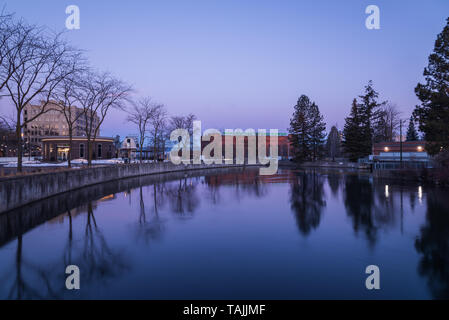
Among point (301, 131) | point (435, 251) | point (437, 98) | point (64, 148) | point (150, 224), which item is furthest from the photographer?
point (301, 131)

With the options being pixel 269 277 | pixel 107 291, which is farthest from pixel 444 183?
pixel 107 291

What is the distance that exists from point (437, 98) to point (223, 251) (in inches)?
1113

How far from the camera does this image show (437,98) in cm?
2689

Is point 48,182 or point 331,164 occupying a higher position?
point 48,182

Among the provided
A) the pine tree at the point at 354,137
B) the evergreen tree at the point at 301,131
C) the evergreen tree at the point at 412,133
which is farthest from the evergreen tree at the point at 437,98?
the evergreen tree at the point at 412,133

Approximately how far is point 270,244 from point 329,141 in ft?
398

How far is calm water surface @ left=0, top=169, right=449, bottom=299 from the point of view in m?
5.96

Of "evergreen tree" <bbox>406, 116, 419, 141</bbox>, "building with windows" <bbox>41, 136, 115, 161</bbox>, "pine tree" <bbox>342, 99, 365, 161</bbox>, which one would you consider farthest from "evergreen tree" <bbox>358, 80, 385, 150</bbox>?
"building with windows" <bbox>41, 136, 115, 161</bbox>

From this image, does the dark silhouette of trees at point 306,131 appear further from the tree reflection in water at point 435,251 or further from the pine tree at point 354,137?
the tree reflection in water at point 435,251

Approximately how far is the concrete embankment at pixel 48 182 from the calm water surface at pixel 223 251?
0.77 meters

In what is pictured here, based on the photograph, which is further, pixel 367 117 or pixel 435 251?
pixel 367 117

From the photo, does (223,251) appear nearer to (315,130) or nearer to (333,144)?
(315,130)

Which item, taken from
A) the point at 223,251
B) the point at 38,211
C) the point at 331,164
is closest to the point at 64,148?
the point at 38,211

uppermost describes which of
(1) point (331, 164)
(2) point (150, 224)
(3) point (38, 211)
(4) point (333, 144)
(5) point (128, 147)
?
(4) point (333, 144)
